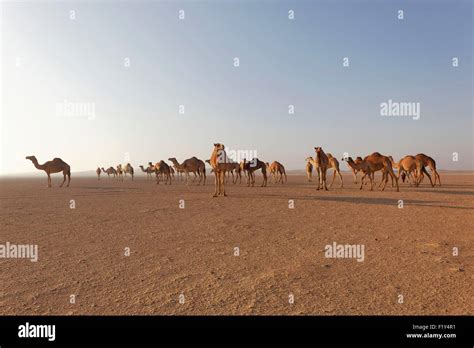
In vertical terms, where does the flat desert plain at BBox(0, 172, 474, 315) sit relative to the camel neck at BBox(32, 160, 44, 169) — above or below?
below

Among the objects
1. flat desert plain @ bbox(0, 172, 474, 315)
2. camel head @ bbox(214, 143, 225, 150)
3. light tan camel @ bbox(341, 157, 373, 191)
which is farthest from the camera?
light tan camel @ bbox(341, 157, 373, 191)

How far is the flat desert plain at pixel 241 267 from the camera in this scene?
337cm

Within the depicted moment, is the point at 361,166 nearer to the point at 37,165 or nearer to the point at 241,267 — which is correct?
the point at 241,267

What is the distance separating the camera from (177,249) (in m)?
5.73

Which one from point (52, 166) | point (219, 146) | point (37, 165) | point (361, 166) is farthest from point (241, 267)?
point (37, 165)

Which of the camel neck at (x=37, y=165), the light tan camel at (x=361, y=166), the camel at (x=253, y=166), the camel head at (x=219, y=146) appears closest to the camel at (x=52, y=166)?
the camel neck at (x=37, y=165)

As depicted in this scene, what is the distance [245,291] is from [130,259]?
2.51 meters

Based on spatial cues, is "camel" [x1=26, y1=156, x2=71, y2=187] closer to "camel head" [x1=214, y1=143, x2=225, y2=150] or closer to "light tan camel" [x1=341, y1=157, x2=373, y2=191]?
"camel head" [x1=214, y1=143, x2=225, y2=150]

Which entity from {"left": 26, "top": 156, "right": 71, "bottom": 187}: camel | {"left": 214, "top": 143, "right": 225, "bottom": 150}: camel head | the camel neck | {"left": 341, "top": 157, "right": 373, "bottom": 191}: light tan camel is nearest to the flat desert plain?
{"left": 214, "top": 143, "right": 225, "bottom": 150}: camel head

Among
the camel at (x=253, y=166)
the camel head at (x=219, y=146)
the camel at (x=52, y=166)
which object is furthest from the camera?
the camel at (x=253, y=166)

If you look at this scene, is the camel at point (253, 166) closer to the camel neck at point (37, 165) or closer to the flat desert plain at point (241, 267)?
the flat desert plain at point (241, 267)

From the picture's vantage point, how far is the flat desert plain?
11.1 feet

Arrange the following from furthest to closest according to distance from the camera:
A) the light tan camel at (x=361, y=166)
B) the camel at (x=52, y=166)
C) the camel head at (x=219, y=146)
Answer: the camel at (x=52, y=166) → the light tan camel at (x=361, y=166) → the camel head at (x=219, y=146)
